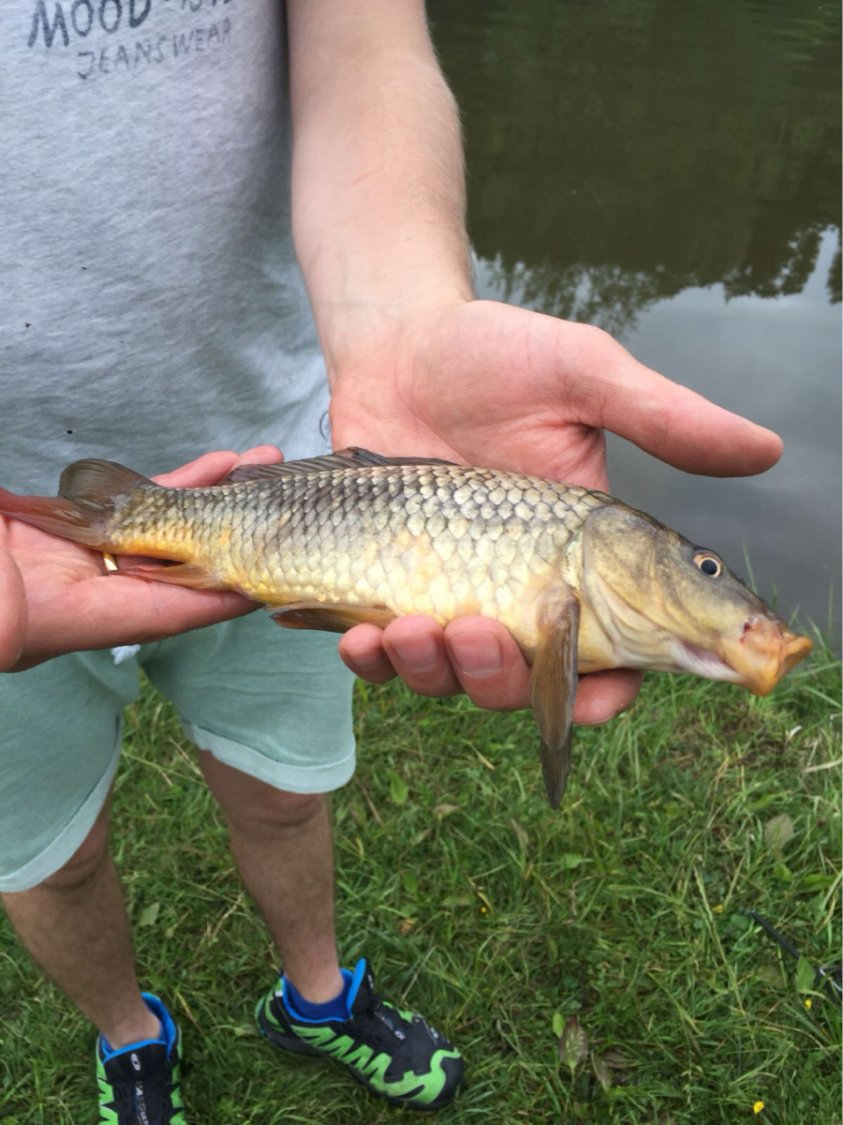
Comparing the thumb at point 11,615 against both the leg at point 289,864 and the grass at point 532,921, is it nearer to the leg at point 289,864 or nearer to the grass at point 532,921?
the leg at point 289,864

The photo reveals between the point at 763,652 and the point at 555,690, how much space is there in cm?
33

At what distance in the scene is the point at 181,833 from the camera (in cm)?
300

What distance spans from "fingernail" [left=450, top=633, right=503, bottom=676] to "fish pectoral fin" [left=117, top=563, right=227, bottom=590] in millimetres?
550

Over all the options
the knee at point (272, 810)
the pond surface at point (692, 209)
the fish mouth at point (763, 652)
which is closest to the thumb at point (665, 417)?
the fish mouth at point (763, 652)

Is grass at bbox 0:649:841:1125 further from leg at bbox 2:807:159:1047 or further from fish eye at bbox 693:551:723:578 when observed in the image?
fish eye at bbox 693:551:723:578

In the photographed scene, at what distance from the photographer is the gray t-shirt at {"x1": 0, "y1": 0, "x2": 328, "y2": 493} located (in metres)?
1.65

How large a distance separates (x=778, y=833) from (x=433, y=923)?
1.02m

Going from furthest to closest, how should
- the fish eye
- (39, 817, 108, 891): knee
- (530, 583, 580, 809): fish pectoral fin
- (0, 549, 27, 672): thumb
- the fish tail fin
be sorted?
(39, 817, 108, 891): knee
the fish tail fin
the fish eye
(530, 583, 580, 809): fish pectoral fin
(0, 549, 27, 672): thumb

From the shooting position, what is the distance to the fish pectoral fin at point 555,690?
145 cm

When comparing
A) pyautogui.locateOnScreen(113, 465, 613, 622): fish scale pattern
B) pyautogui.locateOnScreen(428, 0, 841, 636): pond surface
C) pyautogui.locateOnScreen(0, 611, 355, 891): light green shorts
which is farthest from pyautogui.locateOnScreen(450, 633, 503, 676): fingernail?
pyautogui.locateOnScreen(428, 0, 841, 636): pond surface

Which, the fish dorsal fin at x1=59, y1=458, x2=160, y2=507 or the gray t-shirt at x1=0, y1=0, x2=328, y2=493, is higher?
the gray t-shirt at x1=0, y1=0, x2=328, y2=493

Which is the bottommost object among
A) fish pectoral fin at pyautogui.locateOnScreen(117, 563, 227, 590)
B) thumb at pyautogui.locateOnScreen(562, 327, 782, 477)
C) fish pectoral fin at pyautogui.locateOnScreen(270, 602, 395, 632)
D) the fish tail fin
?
fish pectoral fin at pyautogui.locateOnScreen(117, 563, 227, 590)

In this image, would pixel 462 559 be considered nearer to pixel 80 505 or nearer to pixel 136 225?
pixel 80 505

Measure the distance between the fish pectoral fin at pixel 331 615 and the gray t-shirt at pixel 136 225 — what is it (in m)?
0.52
